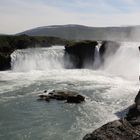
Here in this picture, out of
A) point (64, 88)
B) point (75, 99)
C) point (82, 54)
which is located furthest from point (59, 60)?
point (75, 99)

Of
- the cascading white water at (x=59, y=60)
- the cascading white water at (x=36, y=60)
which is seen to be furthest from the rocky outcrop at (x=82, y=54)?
the cascading white water at (x=36, y=60)

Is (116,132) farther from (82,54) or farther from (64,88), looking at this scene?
(82,54)

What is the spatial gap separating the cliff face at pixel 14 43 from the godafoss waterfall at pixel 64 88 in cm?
141

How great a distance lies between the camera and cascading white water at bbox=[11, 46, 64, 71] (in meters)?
48.9

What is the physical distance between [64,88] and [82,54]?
19513 millimetres

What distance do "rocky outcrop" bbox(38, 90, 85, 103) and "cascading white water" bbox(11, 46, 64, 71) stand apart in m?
20.9

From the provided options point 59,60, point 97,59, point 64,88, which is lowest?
point 64,88

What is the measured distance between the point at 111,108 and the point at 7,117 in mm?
7738

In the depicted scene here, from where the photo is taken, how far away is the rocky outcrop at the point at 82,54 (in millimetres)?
49406

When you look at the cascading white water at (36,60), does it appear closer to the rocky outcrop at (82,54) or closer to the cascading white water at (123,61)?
the rocky outcrop at (82,54)

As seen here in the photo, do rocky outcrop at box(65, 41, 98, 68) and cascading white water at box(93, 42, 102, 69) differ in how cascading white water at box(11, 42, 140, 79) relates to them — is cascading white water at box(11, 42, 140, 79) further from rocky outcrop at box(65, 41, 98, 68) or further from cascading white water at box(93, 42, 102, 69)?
rocky outcrop at box(65, 41, 98, 68)

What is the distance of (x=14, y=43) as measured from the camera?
2280 inches

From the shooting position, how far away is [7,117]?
21.8m

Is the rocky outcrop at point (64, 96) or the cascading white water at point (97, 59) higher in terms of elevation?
the cascading white water at point (97, 59)
